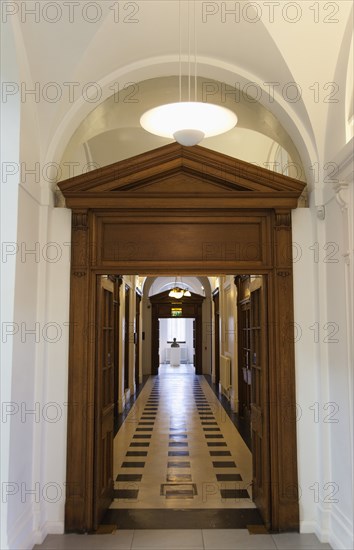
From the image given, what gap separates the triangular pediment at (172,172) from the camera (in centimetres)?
A: 477

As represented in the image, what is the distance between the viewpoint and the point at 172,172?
491 centimetres

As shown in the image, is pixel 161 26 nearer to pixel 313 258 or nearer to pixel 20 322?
pixel 313 258

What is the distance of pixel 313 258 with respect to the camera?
15.9 feet

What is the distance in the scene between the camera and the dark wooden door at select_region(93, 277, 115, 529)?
479cm

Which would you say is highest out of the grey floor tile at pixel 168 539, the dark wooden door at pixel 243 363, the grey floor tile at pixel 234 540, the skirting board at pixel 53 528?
the dark wooden door at pixel 243 363

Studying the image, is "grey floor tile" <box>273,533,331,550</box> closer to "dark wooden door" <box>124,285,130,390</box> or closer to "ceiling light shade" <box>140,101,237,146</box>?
"ceiling light shade" <box>140,101,237,146</box>

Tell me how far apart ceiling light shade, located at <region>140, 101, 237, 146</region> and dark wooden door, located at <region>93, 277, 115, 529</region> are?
84.5 inches

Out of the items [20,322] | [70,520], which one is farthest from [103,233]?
[70,520]

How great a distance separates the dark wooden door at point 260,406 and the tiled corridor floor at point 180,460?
468 millimetres

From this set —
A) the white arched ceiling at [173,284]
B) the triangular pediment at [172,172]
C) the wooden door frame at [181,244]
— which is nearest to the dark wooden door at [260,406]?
the wooden door frame at [181,244]

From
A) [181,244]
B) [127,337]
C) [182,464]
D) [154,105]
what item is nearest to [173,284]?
[127,337]

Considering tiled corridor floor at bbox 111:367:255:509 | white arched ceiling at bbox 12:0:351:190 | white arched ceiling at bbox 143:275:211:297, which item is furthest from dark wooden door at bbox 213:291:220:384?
white arched ceiling at bbox 12:0:351:190

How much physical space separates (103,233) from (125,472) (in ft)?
11.2

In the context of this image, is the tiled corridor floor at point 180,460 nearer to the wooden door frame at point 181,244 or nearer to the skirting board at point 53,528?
the skirting board at point 53,528
